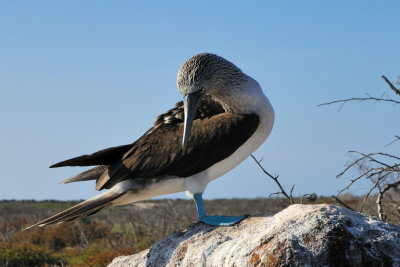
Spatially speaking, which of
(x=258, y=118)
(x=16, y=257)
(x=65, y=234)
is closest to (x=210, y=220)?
(x=258, y=118)

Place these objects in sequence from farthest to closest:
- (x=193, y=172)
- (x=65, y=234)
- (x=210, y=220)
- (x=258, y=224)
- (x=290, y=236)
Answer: (x=65, y=234) → (x=193, y=172) → (x=210, y=220) → (x=258, y=224) → (x=290, y=236)

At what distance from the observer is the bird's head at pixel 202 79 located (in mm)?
5492

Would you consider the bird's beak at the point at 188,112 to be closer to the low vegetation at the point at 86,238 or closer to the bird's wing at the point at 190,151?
the bird's wing at the point at 190,151

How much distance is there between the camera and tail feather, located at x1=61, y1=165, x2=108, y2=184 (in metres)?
5.92

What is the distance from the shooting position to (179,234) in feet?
16.4

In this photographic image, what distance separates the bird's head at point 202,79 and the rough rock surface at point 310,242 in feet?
4.75

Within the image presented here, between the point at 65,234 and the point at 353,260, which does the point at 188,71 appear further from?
the point at 65,234

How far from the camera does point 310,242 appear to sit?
3.74m

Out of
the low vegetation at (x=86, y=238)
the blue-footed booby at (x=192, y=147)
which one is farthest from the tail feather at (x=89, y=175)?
the low vegetation at (x=86, y=238)

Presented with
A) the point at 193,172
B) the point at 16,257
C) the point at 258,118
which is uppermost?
the point at 258,118

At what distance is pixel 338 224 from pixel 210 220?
1.35 metres

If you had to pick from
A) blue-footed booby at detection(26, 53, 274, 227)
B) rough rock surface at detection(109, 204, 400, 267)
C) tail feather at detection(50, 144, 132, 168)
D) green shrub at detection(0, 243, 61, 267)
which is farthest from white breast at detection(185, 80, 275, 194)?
green shrub at detection(0, 243, 61, 267)

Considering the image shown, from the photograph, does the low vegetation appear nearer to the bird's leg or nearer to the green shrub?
the green shrub

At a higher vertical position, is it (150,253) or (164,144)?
(164,144)
